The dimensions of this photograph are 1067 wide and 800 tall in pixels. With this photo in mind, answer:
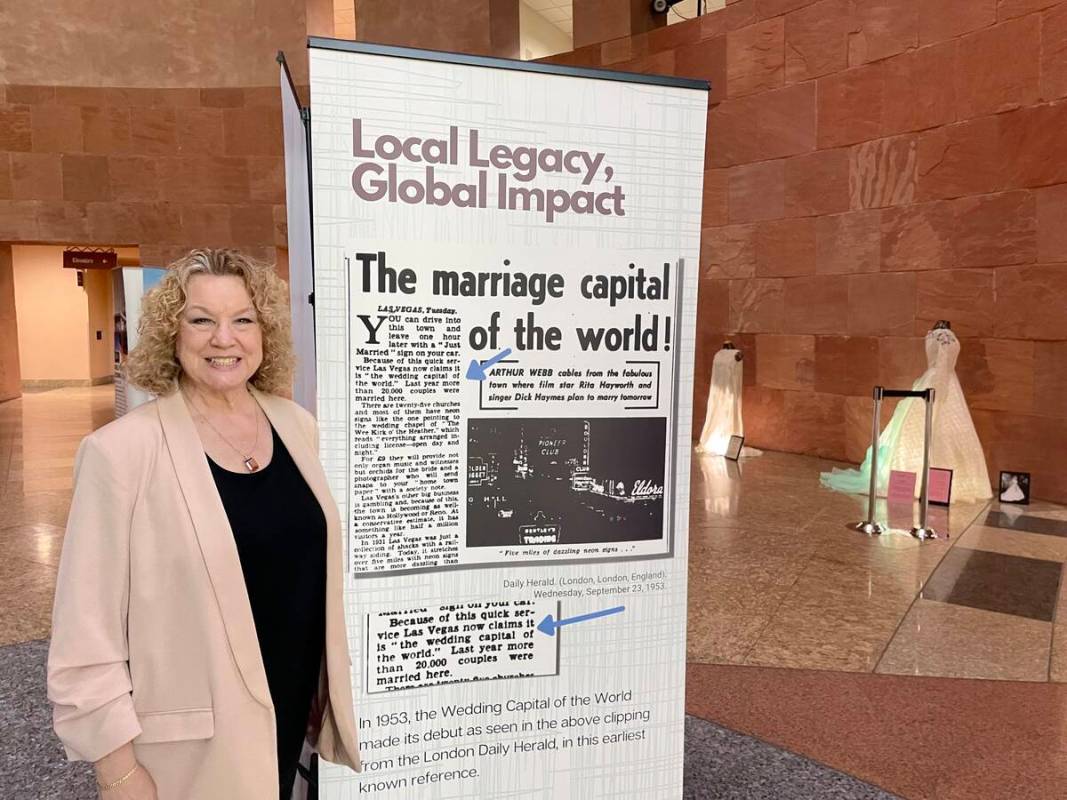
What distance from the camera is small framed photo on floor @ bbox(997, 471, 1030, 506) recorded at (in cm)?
716

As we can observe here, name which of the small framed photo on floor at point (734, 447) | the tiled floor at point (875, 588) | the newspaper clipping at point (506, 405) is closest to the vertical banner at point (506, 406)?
the newspaper clipping at point (506, 405)

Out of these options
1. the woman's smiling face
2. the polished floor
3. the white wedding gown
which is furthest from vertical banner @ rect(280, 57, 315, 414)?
the white wedding gown

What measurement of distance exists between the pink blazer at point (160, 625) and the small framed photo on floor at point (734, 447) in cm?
809

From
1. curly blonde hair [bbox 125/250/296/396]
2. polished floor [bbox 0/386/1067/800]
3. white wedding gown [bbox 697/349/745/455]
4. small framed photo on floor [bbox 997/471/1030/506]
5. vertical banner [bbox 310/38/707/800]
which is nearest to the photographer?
curly blonde hair [bbox 125/250/296/396]

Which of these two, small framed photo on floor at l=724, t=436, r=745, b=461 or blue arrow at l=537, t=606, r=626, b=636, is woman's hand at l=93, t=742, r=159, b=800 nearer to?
blue arrow at l=537, t=606, r=626, b=636

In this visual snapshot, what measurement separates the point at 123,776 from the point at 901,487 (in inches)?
258

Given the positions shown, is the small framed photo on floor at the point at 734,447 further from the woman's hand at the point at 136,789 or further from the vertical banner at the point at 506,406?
the woman's hand at the point at 136,789

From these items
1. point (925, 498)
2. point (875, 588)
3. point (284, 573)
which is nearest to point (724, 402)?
point (925, 498)

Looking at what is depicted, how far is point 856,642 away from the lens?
3.97m

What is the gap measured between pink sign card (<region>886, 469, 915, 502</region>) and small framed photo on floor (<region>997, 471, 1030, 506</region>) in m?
1.03

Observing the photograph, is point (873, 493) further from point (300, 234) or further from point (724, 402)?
point (300, 234)

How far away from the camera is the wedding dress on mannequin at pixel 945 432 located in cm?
726

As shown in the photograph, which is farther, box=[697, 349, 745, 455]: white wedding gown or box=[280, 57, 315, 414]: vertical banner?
box=[697, 349, 745, 455]: white wedding gown

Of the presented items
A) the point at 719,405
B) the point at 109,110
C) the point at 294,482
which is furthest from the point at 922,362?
the point at 109,110
